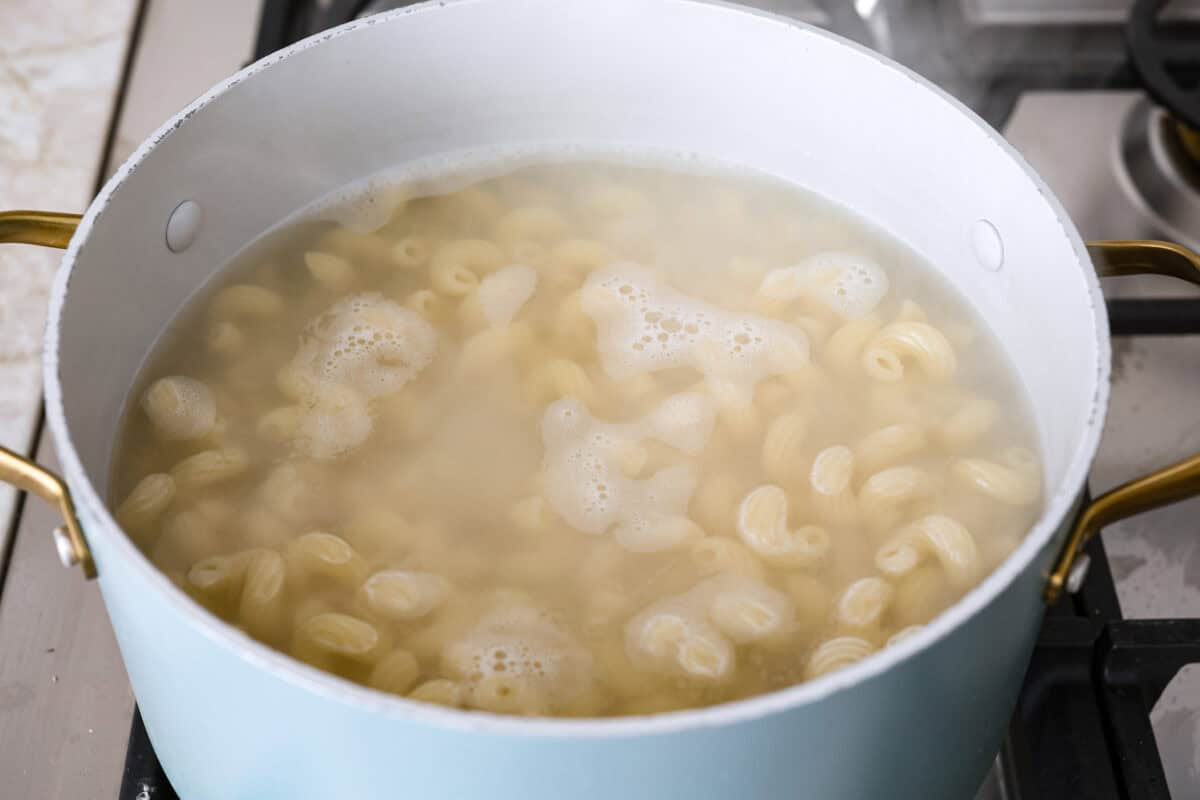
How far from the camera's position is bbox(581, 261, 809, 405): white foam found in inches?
39.2

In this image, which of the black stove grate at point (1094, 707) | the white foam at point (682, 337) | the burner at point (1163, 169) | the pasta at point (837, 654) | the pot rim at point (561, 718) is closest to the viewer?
the pot rim at point (561, 718)

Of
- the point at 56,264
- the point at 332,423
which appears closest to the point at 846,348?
the point at 332,423

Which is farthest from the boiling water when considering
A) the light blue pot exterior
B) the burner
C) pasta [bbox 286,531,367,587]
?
the burner

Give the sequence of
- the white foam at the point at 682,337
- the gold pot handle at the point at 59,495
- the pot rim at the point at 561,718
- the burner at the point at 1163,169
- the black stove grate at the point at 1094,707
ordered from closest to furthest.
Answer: the pot rim at the point at 561,718, the gold pot handle at the point at 59,495, the black stove grate at the point at 1094,707, the white foam at the point at 682,337, the burner at the point at 1163,169

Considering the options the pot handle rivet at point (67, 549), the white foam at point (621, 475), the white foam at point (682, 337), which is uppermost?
the pot handle rivet at point (67, 549)

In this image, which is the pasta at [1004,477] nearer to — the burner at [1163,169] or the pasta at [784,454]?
the pasta at [784,454]

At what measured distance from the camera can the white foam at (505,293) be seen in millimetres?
1030

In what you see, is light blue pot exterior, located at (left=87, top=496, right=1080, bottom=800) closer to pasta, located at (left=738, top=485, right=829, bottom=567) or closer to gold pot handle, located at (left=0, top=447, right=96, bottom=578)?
gold pot handle, located at (left=0, top=447, right=96, bottom=578)

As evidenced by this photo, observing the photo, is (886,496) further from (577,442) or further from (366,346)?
(366,346)

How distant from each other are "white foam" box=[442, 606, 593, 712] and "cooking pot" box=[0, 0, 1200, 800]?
148 millimetres

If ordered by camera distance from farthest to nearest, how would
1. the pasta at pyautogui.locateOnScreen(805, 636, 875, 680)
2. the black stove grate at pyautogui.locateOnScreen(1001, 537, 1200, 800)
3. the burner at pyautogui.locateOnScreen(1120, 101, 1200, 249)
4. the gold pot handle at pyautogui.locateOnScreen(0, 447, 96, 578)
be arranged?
the burner at pyautogui.locateOnScreen(1120, 101, 1200, 249), the black stove grate at pyautogui.locateOnScreen(1001, 537, 1200, 800), the pasta at pyautogui.locateOnScreen(805, 636, 875, 680), the gold pot handle at pyautogui.locateOnScreen(0, 447, 96, 578)

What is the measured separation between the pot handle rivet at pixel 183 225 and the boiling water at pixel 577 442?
0.22 feet

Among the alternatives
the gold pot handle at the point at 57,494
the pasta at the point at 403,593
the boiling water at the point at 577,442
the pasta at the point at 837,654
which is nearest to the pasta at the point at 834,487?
the boiling water at the point at 577,442

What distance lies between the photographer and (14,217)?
0.80 m
